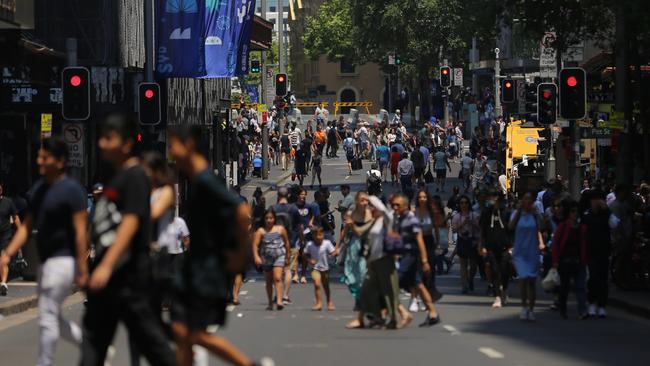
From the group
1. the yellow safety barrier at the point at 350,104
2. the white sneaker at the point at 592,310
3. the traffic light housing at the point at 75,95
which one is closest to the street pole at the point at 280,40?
the traffic light housing at the point at 75,95

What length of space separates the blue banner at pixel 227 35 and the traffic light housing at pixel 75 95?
36.3 feet

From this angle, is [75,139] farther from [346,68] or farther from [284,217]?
[346,68]

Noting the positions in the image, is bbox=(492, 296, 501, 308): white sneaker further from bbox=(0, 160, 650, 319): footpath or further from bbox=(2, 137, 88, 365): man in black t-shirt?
bbox=(2, 137, 88, 365): man in black t-shirt

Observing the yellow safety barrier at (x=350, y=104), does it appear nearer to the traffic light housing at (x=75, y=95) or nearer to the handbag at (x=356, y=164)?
the handbag at (x=356, y=164)

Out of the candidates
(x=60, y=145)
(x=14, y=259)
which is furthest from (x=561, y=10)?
(x=60, y=145)

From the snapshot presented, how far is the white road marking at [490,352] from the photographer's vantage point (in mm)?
15641

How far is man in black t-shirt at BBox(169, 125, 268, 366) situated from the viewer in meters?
9.73

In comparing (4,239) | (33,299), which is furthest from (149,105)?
(33,299)

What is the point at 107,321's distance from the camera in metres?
10.1

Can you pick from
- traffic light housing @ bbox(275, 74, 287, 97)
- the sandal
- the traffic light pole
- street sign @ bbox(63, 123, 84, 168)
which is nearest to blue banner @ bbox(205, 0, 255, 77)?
the traffic light pole

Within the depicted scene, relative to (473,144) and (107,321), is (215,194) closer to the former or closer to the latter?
(107,321)

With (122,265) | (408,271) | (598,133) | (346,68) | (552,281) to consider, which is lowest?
(552,281)

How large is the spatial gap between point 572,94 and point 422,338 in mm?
10324

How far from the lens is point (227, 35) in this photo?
1515 inches
